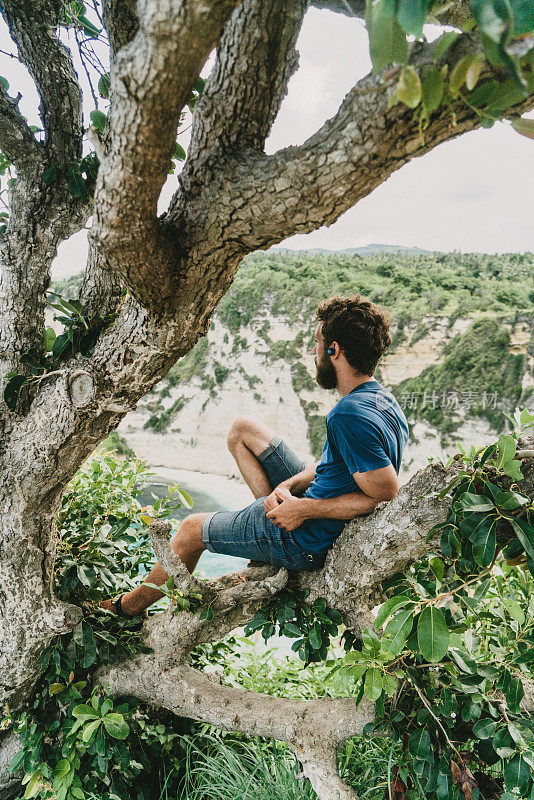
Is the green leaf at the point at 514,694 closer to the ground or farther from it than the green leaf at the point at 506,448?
closer to the ground

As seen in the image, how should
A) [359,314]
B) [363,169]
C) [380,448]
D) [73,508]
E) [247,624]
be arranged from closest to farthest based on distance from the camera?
[363,169] → [380,448] → [359,314] → [247,624] → [73,508]

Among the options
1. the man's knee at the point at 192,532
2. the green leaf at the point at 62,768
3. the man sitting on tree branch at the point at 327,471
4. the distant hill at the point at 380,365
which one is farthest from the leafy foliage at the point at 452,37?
the distant hill at the point at 380,365

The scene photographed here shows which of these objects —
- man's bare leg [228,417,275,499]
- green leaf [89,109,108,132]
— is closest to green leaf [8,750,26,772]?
man's bare leg [228,417,275,499]

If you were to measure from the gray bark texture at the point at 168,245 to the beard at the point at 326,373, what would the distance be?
1.60 ft

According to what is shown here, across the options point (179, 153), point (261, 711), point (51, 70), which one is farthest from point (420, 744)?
point (51, 70)

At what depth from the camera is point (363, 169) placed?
3.37 feet

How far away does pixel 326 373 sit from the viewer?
1.82 metres

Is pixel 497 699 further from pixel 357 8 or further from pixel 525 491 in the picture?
pixel 357 8

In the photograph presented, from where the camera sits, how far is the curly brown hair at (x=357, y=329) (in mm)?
1716

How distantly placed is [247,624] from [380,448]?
35.3 inches

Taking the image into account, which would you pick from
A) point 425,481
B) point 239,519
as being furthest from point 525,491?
point 239,519

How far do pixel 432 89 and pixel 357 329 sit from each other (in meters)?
1.03

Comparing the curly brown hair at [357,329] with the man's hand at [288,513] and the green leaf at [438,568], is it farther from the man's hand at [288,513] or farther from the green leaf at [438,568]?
the green leaf at [438,568]

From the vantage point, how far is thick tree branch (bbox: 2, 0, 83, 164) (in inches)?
67.9
